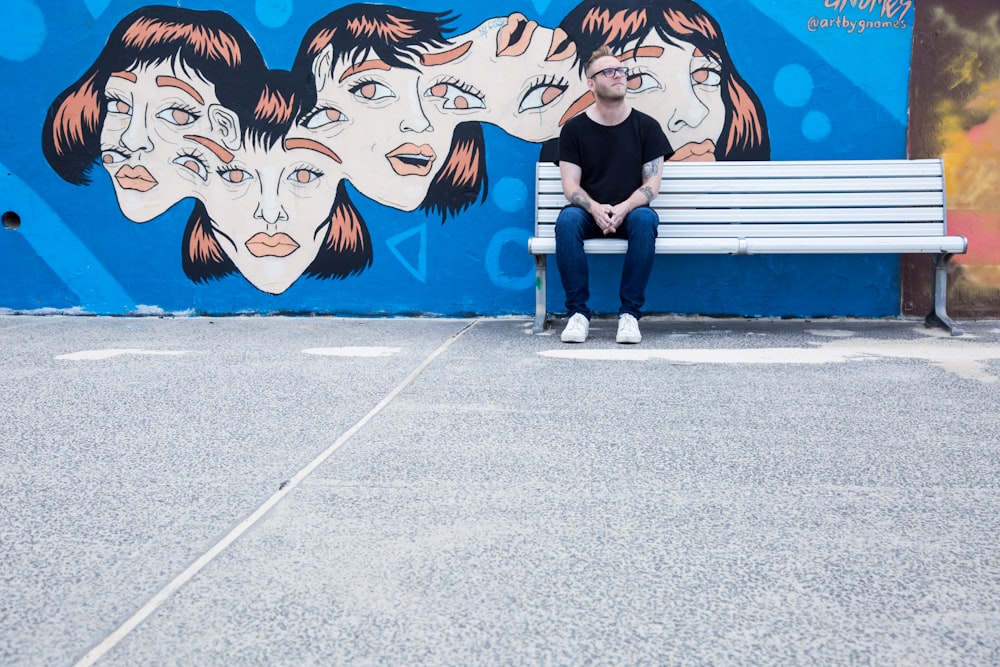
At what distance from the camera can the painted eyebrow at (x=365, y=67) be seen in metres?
4.95

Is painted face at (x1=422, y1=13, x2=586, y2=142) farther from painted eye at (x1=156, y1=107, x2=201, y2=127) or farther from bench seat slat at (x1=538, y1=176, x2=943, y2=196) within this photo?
painted eye at (x1=156, y1=107, x2=201, y2=127)

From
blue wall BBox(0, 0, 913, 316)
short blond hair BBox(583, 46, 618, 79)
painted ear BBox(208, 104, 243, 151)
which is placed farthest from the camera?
painted ear BBox(208, 104, 243, 151)

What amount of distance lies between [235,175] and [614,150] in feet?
7.05

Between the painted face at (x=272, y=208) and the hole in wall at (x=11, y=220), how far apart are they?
1.14m

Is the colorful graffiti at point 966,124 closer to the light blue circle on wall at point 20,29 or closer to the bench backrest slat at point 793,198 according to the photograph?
the bench backrest slat at point 793,198

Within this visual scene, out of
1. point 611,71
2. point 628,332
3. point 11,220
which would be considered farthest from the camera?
point 11,220

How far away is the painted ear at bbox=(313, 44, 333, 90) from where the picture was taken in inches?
195

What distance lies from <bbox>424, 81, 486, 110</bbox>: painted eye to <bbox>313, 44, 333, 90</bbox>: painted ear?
56cm

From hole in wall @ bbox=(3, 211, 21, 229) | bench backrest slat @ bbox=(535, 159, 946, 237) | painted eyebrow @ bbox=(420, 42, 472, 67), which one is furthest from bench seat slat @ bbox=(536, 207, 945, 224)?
hole in wall @ bbox=(3, 211, 21, 229)

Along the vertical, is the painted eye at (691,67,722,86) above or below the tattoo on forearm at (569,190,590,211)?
above

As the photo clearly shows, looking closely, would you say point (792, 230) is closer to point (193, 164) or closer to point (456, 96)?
point (456, 96)

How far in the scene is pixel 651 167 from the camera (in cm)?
443

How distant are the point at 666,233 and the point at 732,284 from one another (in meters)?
0.51

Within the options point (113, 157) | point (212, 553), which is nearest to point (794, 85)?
point (113, 157)
